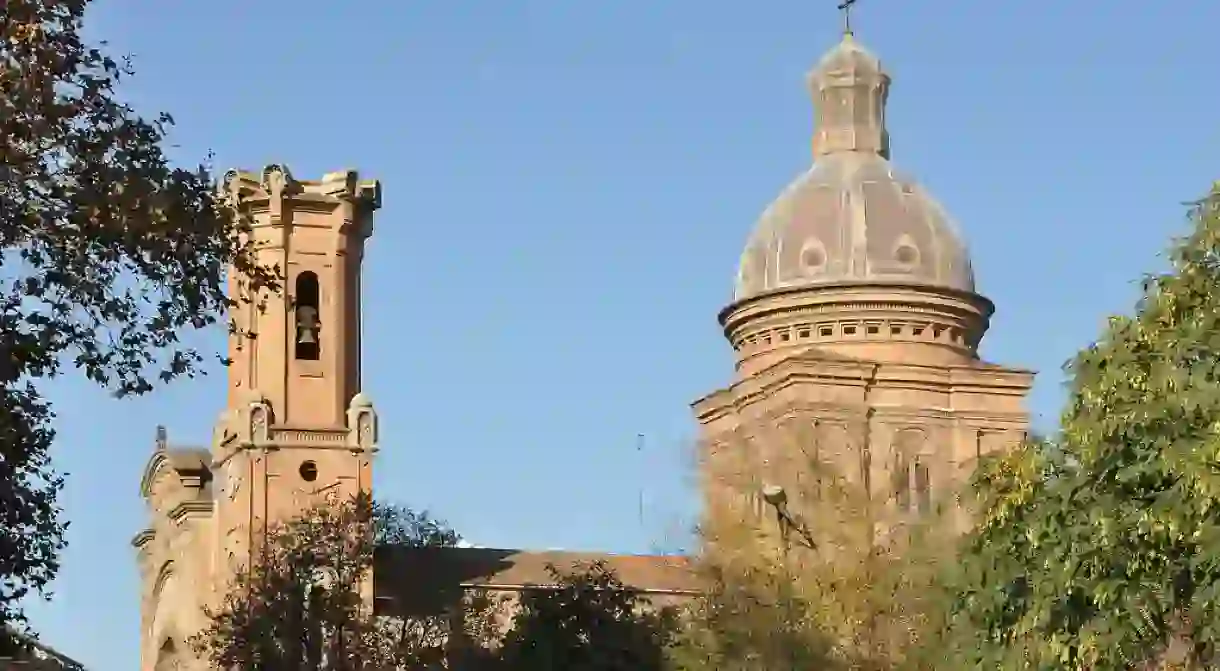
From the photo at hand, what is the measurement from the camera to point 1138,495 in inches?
918

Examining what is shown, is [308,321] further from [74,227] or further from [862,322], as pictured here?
[74,227]

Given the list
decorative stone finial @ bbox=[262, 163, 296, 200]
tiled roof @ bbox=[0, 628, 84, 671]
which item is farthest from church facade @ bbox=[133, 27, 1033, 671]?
tiled roof @ bbox=[0, 628, 84, 671]

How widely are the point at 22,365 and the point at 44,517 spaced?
1593 mm

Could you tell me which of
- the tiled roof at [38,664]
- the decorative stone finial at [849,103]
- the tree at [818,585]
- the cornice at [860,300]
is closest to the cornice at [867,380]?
the cornice at [860,300]

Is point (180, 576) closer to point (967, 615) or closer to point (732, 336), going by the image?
point (732, 336)

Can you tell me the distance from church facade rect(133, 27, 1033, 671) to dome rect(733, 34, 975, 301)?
5 centimetres

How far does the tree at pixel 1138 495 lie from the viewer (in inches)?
883

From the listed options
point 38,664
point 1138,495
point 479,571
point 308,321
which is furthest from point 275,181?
point 1138,495

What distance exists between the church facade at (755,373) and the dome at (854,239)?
43 millimetres

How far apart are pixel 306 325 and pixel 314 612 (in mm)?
9248

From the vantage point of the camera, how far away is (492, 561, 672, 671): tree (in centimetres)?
4406

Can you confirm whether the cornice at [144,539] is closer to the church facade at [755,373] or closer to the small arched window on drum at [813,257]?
the church facade at [755,373]

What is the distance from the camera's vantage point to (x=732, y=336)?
57.0m

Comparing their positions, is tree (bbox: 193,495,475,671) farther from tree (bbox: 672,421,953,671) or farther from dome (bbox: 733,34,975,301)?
dome (bbox: 733,34,975,301)
